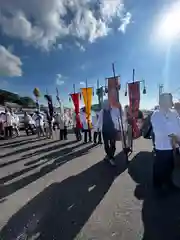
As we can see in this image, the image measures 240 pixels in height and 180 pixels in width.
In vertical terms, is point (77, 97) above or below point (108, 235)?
above

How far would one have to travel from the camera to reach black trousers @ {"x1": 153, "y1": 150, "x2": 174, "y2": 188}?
396 centimetres

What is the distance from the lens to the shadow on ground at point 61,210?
2.76 meters

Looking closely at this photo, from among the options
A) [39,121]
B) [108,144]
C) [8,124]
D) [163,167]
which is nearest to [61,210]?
[163,167]

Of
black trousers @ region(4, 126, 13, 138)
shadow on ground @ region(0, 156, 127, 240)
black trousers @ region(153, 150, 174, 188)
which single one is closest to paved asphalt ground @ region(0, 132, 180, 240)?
shadow on ground @ region(0, 156, 127, 240)

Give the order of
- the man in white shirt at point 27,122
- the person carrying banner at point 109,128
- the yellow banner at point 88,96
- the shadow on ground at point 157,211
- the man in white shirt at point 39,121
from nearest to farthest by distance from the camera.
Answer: the shadow on ground at point 157,211
the person carrying banner at point 109,128
the yellow banner at point 88,96
the man in white shirt at point 39,121
the man in white shirt at point 27,122

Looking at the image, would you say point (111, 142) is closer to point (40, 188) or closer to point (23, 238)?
point (40, 188)

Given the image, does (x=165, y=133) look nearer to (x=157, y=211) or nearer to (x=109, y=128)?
(x=157, y=211)

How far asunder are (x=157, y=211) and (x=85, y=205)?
1154 millimetres

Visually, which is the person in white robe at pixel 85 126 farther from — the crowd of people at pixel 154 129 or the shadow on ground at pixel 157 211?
the shadow on ground at pixel 157 211

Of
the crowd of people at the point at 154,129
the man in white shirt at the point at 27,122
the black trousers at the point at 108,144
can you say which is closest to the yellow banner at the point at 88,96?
the crowd of people at the point at 154,129

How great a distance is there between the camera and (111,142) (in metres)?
6.19

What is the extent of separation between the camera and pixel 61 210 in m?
3.35

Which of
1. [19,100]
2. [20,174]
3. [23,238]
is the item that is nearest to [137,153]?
[20,174]

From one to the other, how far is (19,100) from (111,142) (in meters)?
59.8
